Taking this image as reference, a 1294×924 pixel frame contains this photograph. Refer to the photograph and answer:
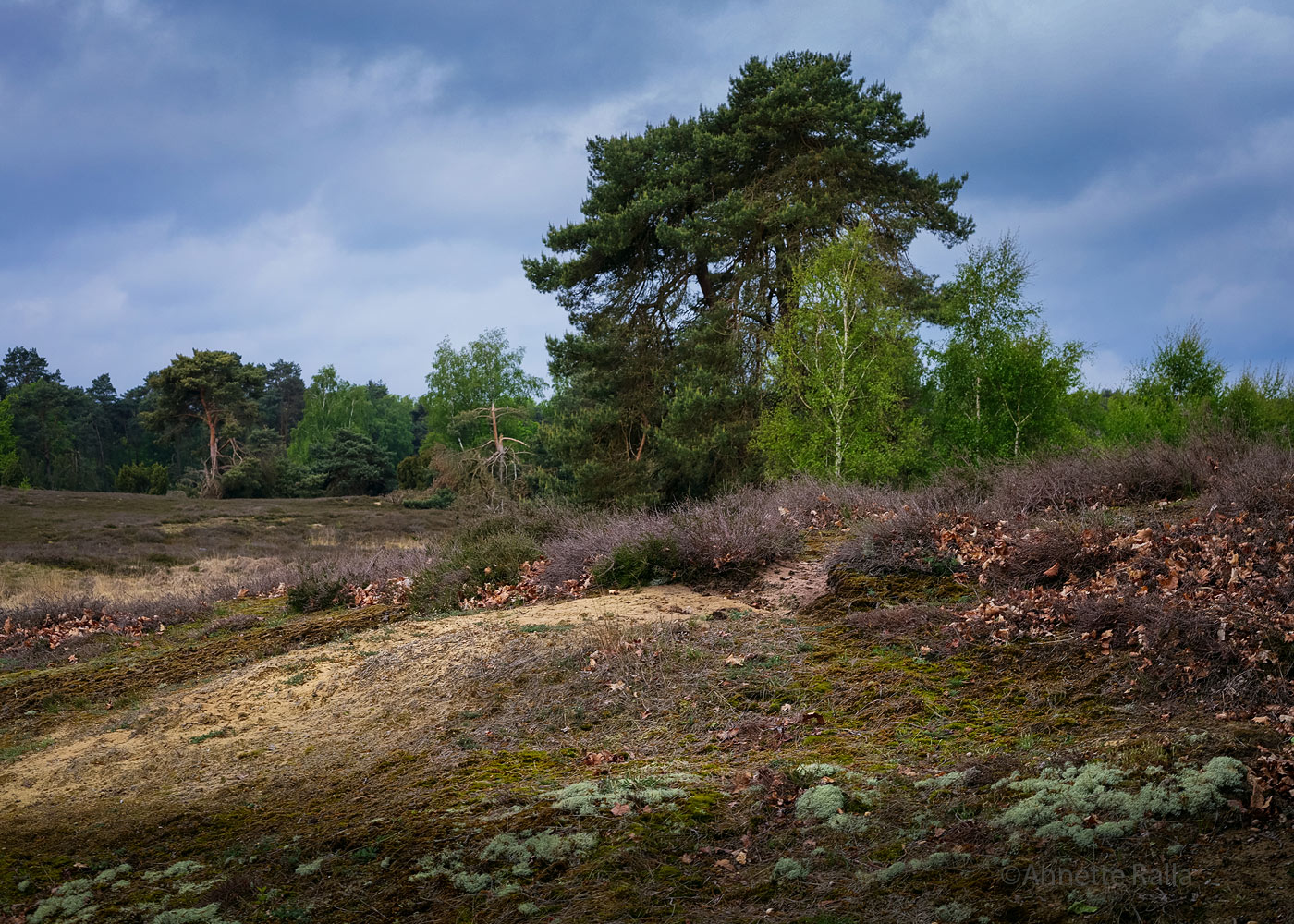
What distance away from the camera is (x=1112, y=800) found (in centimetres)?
296

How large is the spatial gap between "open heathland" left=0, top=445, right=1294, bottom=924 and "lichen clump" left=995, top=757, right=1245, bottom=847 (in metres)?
0.01

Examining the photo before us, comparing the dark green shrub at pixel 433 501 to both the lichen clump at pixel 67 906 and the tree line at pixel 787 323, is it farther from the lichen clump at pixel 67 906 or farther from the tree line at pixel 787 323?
the lichen clump at pixel 67 906

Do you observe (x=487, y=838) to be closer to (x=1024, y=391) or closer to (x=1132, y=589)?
(x=1132, y=589)

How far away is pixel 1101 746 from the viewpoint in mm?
3516

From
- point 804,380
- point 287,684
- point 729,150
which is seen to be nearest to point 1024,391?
point 804,380

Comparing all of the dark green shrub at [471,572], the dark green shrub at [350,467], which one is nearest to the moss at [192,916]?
the dark green shrub at [471,572]

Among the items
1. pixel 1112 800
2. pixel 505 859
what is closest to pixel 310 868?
pixel 505 859

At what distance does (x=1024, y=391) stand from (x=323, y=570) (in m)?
15.9

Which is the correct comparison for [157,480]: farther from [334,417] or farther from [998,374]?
[998,374]

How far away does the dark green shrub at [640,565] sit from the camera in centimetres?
852

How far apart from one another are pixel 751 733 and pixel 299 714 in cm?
364

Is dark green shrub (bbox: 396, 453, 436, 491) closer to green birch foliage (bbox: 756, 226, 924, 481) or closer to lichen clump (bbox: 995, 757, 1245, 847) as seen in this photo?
green birch foliage (bbox: 756, 226, 924, 481)

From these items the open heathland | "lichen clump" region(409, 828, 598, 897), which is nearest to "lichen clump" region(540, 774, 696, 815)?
the open heathland

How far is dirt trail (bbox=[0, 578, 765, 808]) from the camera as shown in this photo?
17.5ft
